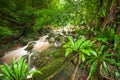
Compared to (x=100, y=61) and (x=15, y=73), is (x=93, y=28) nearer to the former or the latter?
(x=100, y=61)

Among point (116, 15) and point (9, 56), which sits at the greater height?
point (116, 15)

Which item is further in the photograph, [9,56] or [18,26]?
[18,26]

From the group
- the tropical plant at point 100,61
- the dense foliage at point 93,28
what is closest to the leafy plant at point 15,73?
the dense foliage at point 93,28

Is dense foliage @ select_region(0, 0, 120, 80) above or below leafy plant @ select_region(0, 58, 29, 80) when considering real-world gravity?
above

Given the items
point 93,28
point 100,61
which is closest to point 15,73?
point 100,61

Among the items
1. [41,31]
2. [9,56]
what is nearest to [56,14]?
[9,56]

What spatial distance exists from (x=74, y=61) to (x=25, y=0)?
1098cm

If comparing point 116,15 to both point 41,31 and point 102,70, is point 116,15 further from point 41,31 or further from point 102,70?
point 41,31

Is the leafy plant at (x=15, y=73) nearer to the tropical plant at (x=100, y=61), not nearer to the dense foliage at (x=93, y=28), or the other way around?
the dense foliage at (x=93, y=28)

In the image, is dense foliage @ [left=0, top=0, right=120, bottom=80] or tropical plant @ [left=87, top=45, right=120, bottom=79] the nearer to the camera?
tropical plant @ [left=87, top=45, right=120, bottom=79]

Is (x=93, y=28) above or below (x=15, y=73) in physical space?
above

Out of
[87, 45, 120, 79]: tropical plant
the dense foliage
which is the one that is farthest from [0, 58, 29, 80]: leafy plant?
[87, 45, 120, 79]: tropical plant

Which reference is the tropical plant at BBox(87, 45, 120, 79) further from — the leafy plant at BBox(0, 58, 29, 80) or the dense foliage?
the leafy plant at BBox(0, 58, 29, 80)

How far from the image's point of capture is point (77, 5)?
280 inches
